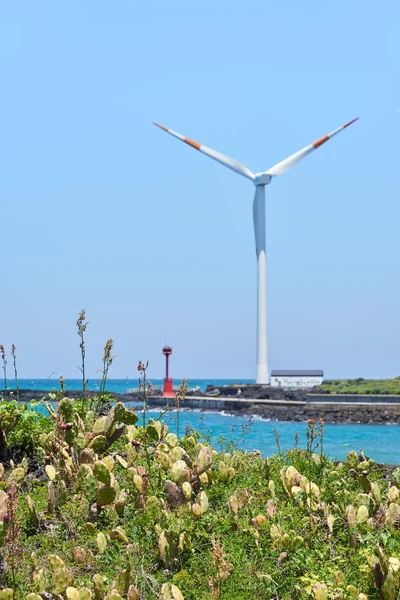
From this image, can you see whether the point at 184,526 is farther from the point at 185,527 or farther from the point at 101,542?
the point at 101,542

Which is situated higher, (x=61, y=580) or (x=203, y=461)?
(x=203, y=461)

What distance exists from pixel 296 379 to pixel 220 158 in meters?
35.1

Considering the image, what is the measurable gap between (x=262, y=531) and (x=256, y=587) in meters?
0.74

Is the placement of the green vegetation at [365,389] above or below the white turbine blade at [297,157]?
below

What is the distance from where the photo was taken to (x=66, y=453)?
22.4 ft

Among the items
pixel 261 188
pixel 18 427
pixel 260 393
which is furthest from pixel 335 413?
pixel 18 427

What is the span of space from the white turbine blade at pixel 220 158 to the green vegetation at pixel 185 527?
52073 millimetres

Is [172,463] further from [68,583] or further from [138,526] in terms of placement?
[68,583]

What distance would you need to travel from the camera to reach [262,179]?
201 ft

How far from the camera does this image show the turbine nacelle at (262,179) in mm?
60938

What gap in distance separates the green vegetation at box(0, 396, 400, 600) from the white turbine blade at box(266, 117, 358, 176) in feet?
170

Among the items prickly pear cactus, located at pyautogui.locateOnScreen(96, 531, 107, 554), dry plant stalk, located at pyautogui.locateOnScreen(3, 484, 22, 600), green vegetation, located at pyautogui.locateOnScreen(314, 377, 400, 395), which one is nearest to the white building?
green vegetation, located at pyautogui.locateOnScreen(314, 377, 400, 395)

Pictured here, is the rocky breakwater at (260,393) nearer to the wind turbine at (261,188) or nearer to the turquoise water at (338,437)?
the wind turbine at (261,188)

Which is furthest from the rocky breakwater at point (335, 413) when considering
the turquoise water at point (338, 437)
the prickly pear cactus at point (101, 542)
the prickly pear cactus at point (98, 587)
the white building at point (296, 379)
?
the prickly pear cactus at point (98, 587)
